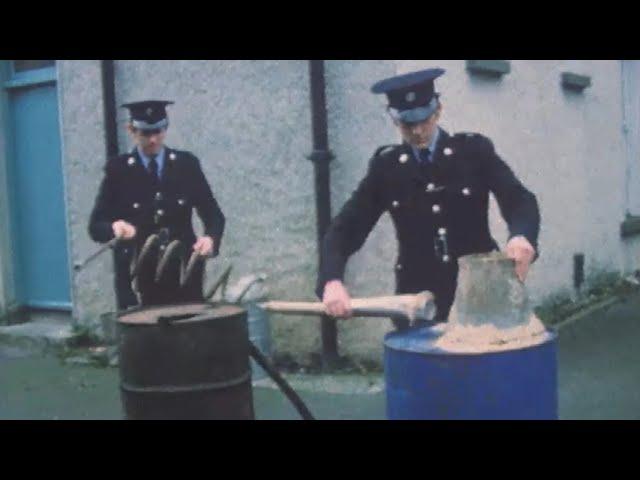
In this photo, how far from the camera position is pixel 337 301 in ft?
10.9

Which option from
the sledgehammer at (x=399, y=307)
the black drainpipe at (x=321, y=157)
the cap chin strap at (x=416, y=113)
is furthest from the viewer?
the black drainpipe at (x=321, y=157)

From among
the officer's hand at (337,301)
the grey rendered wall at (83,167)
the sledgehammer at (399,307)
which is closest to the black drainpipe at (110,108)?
the grey rendered wall at (83,167)

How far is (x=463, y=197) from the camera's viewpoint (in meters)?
4.01

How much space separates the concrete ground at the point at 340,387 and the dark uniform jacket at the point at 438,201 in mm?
1777

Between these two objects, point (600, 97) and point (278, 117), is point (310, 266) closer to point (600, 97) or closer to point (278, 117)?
point (278, 117)

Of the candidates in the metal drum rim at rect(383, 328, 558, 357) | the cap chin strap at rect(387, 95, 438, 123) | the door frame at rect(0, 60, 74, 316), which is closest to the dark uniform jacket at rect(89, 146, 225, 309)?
the cap chin strap at rect(387, 95, 438, 123)

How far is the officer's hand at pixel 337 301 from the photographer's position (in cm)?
328

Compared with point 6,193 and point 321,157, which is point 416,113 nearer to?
point 321,157

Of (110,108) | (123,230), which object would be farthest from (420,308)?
(110,108)

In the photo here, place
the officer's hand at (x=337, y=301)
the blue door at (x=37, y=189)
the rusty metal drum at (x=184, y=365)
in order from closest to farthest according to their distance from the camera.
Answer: the officer's hand at (x=337, y=301)
the rusty metal drum at (x=184, y=365)
the blue door at (x=37, y=189)

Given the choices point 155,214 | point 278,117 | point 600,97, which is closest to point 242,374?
point 155,214

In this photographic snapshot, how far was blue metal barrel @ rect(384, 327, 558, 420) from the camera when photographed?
2752mm

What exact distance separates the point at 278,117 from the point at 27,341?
120 inches

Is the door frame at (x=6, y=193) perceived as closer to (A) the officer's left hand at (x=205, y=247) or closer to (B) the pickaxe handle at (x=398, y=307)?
(A) the officer's left hand at (x=205, y=247)
